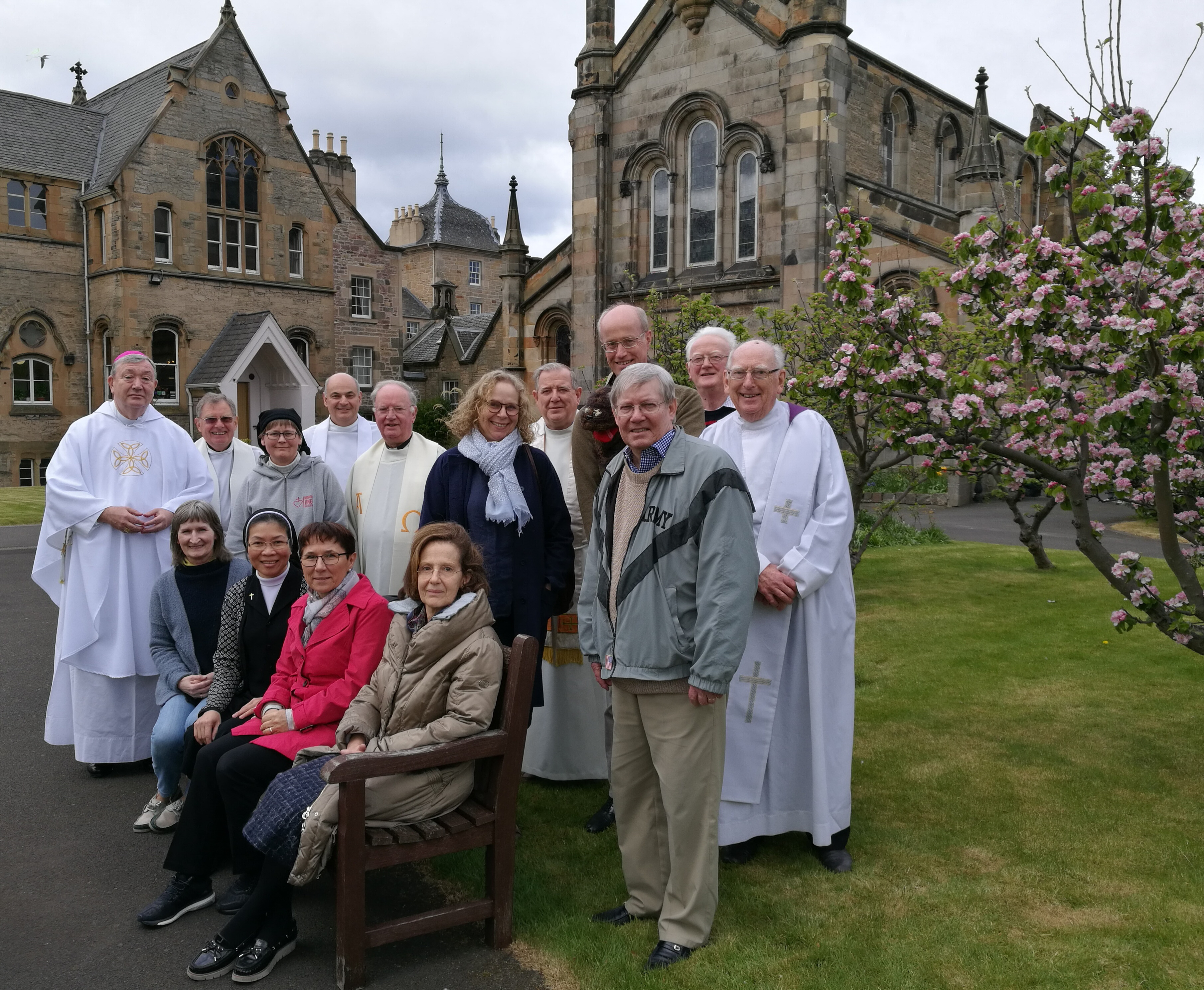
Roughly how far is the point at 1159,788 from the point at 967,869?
6.18 ft

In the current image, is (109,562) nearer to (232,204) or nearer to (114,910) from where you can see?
(114,910)

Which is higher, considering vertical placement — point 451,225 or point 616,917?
point 451,225

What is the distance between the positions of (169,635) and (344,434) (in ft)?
6.47

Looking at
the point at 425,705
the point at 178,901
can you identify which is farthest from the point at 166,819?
the point at 425,705

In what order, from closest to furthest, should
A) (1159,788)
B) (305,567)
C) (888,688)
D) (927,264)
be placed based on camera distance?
(305,567) → (1159,788) → (888,688) → (927,264)

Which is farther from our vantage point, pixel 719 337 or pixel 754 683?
pixel 719 337

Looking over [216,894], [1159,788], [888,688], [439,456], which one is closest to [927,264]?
[888,688]

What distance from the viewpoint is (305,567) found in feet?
14.5

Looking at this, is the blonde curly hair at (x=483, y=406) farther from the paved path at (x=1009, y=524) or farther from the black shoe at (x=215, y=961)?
the paved path at (x=1009, y=524)

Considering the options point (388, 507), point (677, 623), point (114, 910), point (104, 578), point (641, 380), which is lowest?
point (114, 910)

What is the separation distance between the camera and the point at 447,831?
12.2ft

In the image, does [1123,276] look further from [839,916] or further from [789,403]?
[839,916]

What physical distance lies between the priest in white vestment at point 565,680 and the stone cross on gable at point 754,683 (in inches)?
45.9

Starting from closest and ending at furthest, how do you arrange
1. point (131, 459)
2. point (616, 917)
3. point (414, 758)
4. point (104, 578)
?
point (414, 758) → point (616, 917) → point (104, 578) → point (131, 459)
